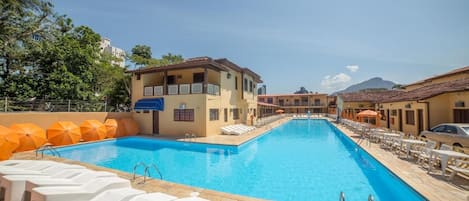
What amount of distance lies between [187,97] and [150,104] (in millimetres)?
3893

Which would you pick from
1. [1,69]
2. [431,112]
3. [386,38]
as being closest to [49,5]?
[1,69]

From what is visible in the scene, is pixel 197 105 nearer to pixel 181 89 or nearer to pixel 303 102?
pixel 181 89

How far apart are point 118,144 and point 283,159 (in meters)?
13.2

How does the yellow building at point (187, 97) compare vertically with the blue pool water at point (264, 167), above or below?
above

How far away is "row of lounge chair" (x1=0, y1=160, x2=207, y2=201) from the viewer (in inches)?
148

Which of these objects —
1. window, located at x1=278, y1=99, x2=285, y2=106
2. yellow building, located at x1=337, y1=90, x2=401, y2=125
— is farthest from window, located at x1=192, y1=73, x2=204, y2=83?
window, located at x1=278, y1=99, x2=285, y2=106

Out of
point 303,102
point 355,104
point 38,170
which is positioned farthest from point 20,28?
point 303,102

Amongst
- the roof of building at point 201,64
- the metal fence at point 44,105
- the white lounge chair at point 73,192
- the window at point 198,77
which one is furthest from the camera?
the window at point 198,77

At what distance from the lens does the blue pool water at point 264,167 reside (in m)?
7.47

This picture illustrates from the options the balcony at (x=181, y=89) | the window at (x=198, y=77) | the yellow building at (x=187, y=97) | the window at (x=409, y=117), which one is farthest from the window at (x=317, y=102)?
the window at (x=198, y=77)

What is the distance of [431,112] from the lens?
46.5ft

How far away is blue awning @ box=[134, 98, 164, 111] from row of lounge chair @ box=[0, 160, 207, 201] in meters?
13.0

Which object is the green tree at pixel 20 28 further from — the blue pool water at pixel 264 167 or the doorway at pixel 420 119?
the doorway at pixel 420 119

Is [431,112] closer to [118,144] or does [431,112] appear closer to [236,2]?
[236,2]
